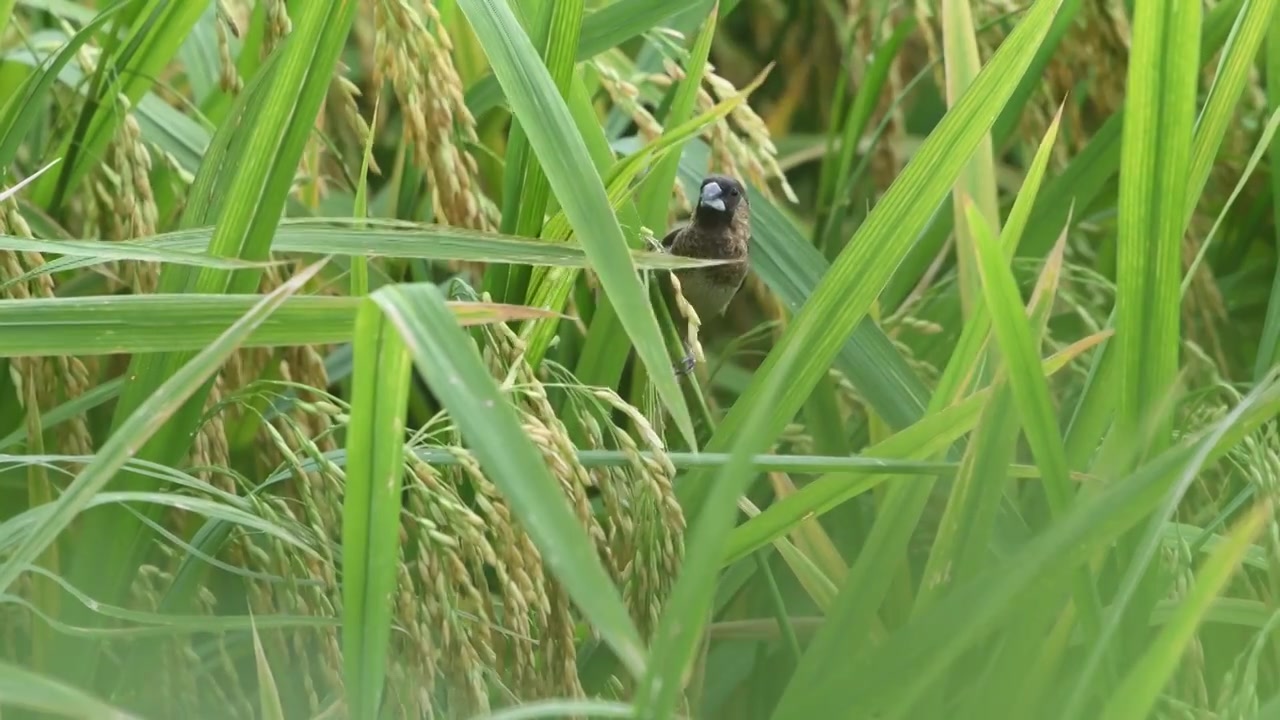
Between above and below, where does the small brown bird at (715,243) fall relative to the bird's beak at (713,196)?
below

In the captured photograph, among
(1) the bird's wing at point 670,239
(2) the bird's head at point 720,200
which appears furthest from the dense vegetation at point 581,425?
(1) the bird's wing at point 670,239

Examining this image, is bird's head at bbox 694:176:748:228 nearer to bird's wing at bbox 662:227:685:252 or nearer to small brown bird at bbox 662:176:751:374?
small brown bird at bbox 662:176:751:374

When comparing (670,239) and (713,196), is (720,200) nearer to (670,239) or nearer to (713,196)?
(713,196)

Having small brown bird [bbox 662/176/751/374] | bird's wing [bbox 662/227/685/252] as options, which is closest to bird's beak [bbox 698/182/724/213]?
small brown bird [bbox 662/176/751/374]

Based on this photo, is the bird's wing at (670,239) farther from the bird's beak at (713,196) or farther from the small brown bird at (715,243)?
the bird's beak at (713,196)

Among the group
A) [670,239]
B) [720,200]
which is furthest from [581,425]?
[670,239]

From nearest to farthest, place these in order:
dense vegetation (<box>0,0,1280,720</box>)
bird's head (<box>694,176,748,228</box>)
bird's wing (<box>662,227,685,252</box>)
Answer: dense vegetation (<box>0,0,1280,720</box>), bird's head (<box>694,176,748,228</box>), bird's wing (<box>662,227,685,252</box>)
